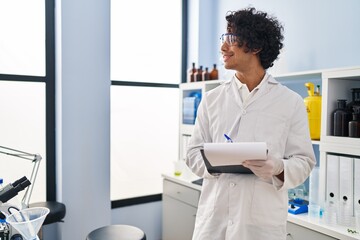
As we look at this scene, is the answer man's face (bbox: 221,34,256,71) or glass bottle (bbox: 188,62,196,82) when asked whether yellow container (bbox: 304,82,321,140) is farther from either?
glass bottle (bbox: 188,62,196,82)

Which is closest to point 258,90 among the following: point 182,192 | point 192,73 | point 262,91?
point 262,91

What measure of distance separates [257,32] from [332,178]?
3.11 feet

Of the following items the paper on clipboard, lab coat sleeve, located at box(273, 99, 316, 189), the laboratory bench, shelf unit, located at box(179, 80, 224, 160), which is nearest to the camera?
the paper on clipboard

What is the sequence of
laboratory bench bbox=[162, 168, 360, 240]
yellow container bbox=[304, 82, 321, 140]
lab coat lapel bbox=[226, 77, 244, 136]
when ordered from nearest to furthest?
lab coat lapel bbox=[226, 77, 244, 136] < yellow container bbox=[304, 82, 321, 140] < laboratory bench bbox=[162, 168, 360, 240]

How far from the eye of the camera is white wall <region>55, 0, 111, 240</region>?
232 cm

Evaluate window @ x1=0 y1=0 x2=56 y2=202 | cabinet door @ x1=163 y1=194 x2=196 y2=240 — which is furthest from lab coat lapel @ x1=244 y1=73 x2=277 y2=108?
window @ x1=0 y1=0 x2=56 y2=202

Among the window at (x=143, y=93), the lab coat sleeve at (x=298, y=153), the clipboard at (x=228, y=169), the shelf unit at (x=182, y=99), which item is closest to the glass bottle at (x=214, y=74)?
the shelf unit at (x=182, y=99)

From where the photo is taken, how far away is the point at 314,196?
1865mm

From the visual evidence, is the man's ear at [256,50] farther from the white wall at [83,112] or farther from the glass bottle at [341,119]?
the white wall at [83,112]

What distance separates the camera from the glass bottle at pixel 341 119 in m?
1.68

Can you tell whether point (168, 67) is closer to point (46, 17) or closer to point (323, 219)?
point (46, 17)

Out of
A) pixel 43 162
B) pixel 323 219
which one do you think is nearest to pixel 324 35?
Result: pixel 323 219

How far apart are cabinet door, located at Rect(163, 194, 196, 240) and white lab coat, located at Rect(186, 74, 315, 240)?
46.8 inches

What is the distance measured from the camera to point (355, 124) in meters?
1.62
